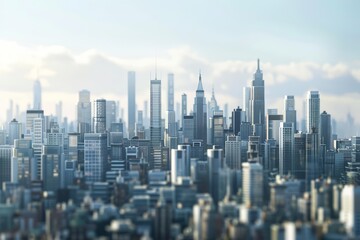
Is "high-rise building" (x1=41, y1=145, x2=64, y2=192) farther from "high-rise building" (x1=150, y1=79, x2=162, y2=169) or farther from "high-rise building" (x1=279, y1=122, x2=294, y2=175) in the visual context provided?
"high-rise building" (x1=150, y1=79, x2=162, y2=169)

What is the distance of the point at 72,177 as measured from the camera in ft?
64.6

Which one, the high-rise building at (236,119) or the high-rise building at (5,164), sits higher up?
the high-rise building at (236,119)

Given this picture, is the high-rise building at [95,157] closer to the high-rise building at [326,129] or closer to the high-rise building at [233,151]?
the high-rise building at [233,151]

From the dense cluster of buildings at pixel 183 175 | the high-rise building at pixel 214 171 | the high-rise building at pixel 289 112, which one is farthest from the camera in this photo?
the high-rise building at pixel 289 112

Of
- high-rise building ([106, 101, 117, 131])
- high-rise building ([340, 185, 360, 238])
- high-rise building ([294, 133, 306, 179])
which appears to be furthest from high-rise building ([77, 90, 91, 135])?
high-rise building ([340, 185, 360, 238])

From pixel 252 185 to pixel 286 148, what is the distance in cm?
906

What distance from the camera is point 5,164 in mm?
21312

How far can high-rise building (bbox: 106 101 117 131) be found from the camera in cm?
3202

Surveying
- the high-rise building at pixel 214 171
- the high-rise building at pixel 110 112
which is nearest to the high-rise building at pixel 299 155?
the high-rise building at pixel 214 171

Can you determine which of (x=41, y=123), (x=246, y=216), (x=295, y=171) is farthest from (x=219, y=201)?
(x=41, y=123)

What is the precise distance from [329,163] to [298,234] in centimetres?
1303

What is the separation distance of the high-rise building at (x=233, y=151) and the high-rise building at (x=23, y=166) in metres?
4.67

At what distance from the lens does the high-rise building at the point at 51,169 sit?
61.8ft

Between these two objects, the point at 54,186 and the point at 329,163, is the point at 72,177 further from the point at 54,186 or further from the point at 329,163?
the point at 329,163
